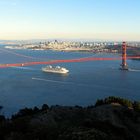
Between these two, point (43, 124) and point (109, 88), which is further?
point (109, 88)

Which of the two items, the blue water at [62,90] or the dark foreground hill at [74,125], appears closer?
the dark foreground hill at [74,125]

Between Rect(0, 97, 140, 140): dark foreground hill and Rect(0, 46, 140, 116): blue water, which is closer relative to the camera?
Rect(0, 97, 140, 140): dark foreground hill

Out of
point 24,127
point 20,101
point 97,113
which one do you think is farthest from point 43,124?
point 20,101

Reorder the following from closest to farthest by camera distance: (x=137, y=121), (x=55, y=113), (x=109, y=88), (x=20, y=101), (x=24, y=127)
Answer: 1. (x=24, y=127)
2. (x=55, y=113)
3. (x=137, y=121)
4. (x=20, y=101)
5. (x=109, y=88)

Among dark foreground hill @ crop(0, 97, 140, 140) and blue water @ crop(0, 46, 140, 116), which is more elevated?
dark foreground hill @ crop(0, 97, 140, 140)

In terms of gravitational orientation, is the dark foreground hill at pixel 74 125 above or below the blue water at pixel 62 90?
above

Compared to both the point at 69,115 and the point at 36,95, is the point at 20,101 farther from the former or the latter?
the point at 69,115

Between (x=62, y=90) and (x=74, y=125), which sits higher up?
(x=74, y=125)

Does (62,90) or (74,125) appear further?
(62,90)
